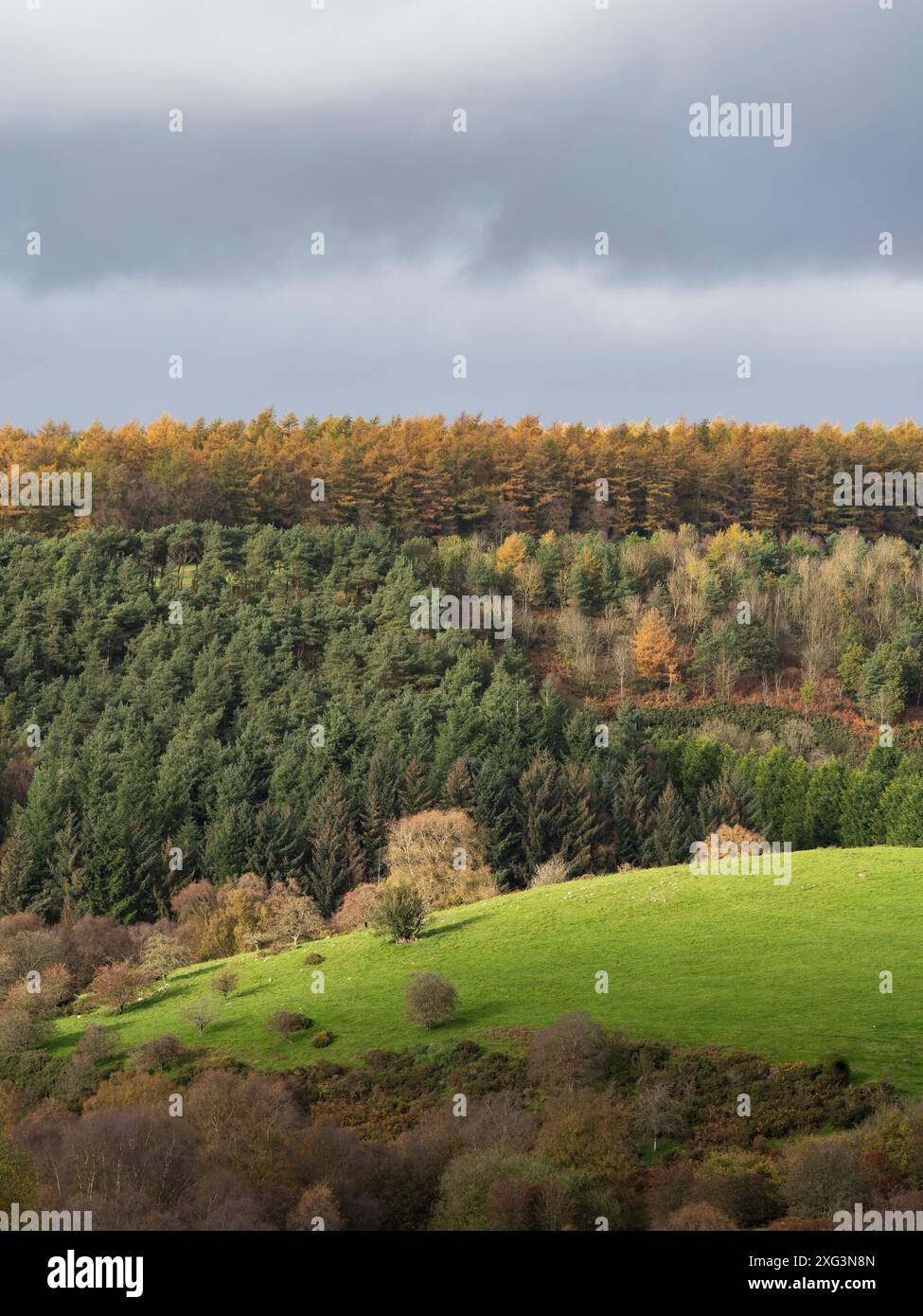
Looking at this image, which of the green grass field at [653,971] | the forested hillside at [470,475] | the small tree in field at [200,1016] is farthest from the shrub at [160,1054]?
the forested hillside at [470,475]

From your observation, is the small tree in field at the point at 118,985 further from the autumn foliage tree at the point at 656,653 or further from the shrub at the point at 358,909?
the autumn foliage tree at the point at 656,653

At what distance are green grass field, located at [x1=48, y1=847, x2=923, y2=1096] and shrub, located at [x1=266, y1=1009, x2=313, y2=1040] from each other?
1.68ft

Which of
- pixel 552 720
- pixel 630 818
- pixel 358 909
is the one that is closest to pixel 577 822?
pixel 630 818

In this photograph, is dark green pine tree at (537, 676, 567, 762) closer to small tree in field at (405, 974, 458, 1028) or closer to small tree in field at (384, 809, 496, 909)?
small tree in field at (384, 809, 496, 909)

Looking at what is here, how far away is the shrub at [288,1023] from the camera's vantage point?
51.0 meters

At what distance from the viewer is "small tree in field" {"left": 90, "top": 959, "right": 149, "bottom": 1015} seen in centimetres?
5810

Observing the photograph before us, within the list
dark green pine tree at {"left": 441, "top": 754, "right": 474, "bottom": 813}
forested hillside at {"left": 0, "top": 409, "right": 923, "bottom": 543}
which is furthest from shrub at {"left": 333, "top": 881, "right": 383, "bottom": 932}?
forested hillside at {"left": 0, "top": 409, "right": 923, "bottom": 543}

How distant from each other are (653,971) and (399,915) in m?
13.2

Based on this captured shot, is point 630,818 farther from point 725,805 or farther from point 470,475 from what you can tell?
point 470,475

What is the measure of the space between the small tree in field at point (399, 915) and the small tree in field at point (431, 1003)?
1067 centimetres

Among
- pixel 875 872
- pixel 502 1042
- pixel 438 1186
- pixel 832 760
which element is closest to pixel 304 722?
pixel 832 760

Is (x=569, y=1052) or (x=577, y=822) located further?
(x=577, y=822)

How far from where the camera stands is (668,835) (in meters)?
86.8

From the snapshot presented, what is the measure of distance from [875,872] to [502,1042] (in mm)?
24737
